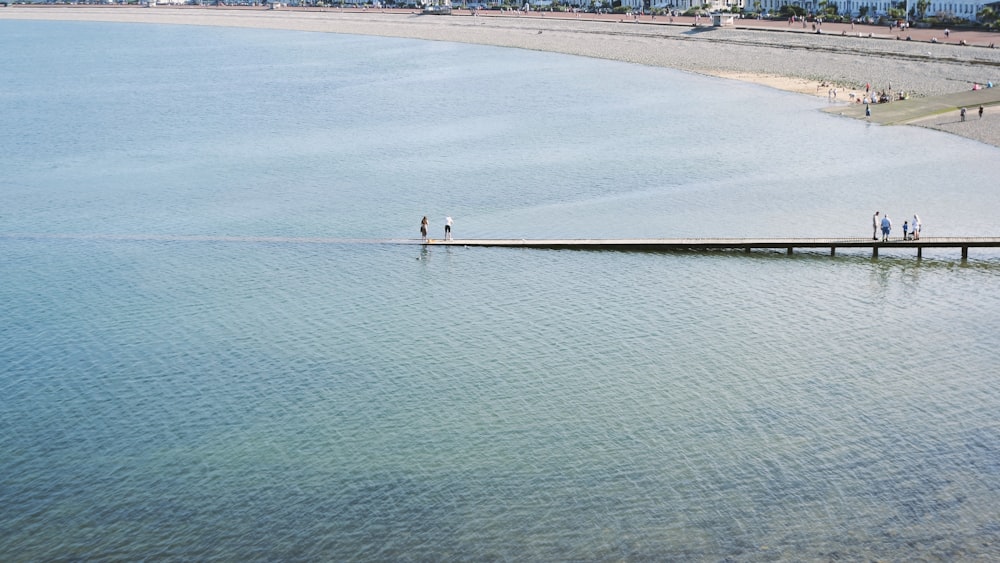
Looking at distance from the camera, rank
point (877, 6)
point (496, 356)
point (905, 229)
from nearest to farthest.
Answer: point (496, 356)
point (905, 229)
point (877, 6)

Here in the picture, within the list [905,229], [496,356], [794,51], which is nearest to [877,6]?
[794,51]

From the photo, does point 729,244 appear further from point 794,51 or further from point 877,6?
point 877,6

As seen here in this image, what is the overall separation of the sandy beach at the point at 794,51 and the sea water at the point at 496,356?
60.6ft

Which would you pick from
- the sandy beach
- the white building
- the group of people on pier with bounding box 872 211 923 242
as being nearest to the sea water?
the group of people on pier with bounding box 872 211 923 242

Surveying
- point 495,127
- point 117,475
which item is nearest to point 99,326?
point 117,475

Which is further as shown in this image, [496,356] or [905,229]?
[905,229]

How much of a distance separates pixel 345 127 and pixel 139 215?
33.6 m

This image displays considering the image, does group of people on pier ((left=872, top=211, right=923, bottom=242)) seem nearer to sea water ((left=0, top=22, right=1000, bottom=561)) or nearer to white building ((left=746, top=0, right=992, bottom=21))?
sea water ((left=0, top=22, right=1000, bottom=561))

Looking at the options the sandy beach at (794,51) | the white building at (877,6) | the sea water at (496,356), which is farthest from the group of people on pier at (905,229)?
the white building at (877,6)

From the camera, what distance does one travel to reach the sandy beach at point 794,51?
97500 millimetres

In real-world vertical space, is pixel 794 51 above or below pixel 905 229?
above

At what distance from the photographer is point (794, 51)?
12362 centimetres

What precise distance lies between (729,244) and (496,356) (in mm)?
16178

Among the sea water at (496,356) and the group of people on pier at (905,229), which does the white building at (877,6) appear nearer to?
the sea water at (496,356)
